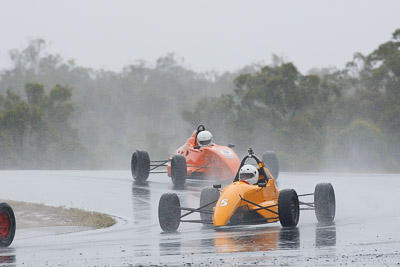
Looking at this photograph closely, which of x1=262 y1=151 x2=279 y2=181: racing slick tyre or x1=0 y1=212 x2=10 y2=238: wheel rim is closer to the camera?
x1=0 y1=212 x2=10 y2=238: wheel rim

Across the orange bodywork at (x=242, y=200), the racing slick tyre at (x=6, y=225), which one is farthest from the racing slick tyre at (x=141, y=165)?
the racing slick tyre at (x=6, y=225)

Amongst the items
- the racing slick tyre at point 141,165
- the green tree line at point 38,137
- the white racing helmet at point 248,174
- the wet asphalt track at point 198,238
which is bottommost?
the wet asphalt track at point 198,238

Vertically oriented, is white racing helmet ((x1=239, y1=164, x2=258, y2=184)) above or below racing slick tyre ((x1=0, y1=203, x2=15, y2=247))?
above

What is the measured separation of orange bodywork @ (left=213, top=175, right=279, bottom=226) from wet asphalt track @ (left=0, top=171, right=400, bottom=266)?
294mm

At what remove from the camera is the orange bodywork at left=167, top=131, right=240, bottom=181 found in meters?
26.2

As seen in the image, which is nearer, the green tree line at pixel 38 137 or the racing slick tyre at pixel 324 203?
the racing slick tyre at pixel 324 203

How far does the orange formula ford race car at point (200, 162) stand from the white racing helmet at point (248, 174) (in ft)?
28.7

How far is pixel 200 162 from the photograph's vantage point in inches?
1072

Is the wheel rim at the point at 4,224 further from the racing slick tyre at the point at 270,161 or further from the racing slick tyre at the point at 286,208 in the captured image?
the racing slick tyre at the point at 270,161

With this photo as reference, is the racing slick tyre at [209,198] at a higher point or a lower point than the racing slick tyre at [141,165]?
lower

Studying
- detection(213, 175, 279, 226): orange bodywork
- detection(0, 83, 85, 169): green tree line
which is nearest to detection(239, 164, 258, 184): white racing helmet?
detection(213, 175, 279, 226): orange bodywork

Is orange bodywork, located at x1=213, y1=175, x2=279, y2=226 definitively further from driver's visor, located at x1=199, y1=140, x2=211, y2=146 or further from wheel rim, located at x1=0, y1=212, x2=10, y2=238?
driver's visor, located at x1=199, y1=140, x2=211, y2=146

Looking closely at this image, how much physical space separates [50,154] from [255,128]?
14053 mm

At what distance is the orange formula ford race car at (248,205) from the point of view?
15553 millimetres
